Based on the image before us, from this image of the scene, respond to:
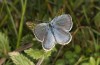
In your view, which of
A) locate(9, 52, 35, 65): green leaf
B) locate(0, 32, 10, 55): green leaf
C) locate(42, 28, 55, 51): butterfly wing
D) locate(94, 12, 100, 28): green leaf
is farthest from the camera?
locate(94, 12, 100, 28): green leaf

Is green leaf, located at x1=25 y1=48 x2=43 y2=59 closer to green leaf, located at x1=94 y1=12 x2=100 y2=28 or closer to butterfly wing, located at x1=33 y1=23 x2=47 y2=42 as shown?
butterfly wing, located at x1=33 y1=23 x2=47 y2=42

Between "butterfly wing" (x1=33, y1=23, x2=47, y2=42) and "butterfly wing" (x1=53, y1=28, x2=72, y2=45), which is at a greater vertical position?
"butterfly wing" (x1=33, y1=23, x2=47, y2=42)

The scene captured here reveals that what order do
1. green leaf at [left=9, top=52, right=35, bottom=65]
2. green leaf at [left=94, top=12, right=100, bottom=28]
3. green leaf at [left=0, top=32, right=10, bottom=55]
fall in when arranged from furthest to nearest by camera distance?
green leaf at [left=94, top=12, right=100, bottom=28]
green leaf at [left=0, top=32, right=10, bottom=55]
green leaf at [left=9, top=52, right=35, bottom=65]

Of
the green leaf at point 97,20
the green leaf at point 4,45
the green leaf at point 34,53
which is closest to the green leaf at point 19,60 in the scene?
the green leaf at point 34,53

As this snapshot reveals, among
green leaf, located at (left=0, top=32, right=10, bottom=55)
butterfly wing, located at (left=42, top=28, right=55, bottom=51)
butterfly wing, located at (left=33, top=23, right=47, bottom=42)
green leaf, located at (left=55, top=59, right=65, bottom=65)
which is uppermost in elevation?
butterfly wing, located at (left=33, top=23, right=47, bottom=42)

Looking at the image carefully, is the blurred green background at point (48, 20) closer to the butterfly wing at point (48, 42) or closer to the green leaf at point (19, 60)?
the green leaf at point (19, 60)

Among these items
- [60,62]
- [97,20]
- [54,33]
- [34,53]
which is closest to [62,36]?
[54,33]

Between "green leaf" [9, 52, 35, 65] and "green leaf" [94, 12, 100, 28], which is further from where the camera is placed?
"green leaf" [94, 12, 100, 28]

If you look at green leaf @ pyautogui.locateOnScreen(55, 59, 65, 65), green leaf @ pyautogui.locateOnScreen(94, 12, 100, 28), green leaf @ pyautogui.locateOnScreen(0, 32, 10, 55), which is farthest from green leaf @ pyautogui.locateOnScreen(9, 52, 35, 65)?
green leaf @ pyautogui.locateOnScreen(94, 12, 100, 28)
